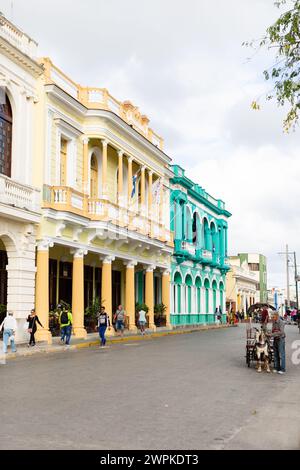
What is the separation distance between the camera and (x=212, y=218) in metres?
50.9

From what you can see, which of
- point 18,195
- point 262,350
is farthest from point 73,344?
point 262,350

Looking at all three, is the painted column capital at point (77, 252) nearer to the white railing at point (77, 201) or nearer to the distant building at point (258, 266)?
the white railing at point (77, 201)

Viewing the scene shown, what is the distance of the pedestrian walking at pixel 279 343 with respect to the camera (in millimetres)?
14359

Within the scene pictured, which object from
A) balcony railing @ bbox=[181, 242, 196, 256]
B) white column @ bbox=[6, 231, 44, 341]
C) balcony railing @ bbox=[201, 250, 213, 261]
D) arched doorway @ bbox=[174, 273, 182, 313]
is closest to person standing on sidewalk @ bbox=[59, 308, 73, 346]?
white column @ bbox=[6, 231, 44, 341]

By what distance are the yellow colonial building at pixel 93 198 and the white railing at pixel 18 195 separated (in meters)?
0.60

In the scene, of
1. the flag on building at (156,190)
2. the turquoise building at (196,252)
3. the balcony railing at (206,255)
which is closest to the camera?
the flag on building at (156,190)

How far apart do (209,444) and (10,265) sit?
15.2 meters

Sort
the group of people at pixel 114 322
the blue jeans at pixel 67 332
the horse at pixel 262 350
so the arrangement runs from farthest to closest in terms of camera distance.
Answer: the group of people at pixel 114 322 → the blue jeans at pixel 67 332 → the horse at pixel 262 350

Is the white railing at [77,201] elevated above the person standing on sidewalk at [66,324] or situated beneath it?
elevated above

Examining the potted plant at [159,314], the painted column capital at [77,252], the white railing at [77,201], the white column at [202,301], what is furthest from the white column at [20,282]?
the white column at [202,301]

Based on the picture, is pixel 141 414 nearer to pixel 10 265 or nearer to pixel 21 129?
pixel 10 265

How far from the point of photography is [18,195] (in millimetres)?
20438

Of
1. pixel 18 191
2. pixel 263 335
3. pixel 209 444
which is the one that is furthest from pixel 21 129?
pixel 209 444

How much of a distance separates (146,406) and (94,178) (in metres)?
19.6
